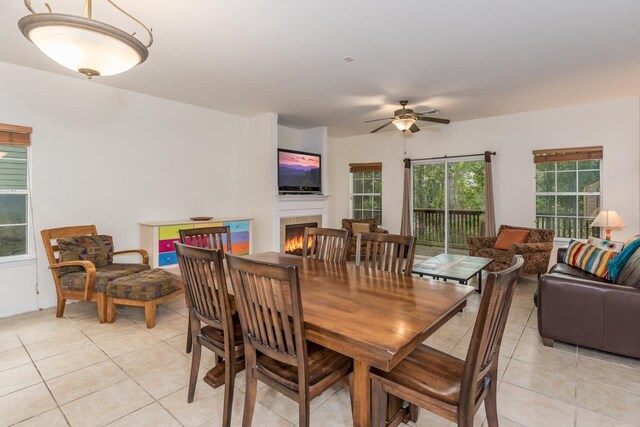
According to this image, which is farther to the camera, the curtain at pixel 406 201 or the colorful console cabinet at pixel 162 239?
the curtain at pixel 406 201

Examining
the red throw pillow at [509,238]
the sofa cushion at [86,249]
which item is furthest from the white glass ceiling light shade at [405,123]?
the sofa cushion at [86,249]

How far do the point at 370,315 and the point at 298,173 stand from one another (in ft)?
14.8

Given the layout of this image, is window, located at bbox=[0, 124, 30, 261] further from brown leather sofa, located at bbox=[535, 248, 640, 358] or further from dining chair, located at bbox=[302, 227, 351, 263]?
brown leather sofa, located at bbox=[535, 248, 640, 358]

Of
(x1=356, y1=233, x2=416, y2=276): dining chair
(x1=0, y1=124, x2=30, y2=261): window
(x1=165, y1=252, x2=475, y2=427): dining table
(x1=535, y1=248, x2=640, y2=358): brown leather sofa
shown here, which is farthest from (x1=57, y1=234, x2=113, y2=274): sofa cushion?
(x1=535, y1=248, x2=640, y2=358): brown leather sofa

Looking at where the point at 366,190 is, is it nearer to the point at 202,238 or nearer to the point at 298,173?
the point at 298,173

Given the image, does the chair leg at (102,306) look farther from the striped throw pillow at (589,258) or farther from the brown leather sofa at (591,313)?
the striped throw pillow at (589,258)

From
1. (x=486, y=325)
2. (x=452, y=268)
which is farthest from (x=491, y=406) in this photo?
(x=452, y=268)

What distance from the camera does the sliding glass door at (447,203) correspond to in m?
6.09

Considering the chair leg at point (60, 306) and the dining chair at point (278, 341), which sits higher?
the dining chair at point (278, 341)

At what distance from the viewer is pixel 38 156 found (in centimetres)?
367

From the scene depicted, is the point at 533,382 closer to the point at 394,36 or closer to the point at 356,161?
the point at 394,36

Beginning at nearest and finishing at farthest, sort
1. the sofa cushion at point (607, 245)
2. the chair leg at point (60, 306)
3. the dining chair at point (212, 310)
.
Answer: the dining chair at point (212, 310)
the chair leg at point (60, 306)
the sofa cushion at point (607, 245)

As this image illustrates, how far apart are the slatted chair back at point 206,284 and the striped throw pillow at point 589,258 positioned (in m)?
3.41

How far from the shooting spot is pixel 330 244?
2820 millimetres
